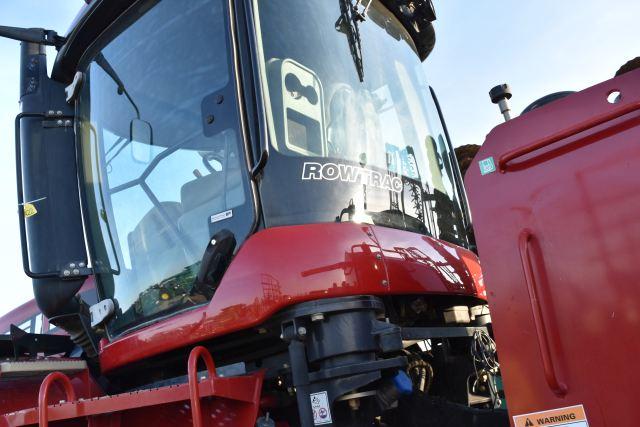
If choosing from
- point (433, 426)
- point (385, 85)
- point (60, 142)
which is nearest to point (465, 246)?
point (385, 85)

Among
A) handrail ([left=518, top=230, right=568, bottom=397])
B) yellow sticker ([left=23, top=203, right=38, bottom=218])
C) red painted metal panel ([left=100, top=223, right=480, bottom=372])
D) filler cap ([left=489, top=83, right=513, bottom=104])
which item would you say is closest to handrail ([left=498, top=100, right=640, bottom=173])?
handrail ([left=518, top=230, right=568, bottom=397])

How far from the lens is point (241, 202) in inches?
99.7

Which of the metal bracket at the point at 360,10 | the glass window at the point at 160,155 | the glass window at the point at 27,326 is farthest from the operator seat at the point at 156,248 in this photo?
the glass window at the point at 27,326

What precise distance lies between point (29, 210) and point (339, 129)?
161 centimetres

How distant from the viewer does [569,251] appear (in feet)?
6.07

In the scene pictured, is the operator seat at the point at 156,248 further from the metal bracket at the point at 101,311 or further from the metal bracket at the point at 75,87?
the metal bracket at the point at 75,87

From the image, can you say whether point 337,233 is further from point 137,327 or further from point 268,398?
point 137,327

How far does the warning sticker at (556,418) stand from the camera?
173 centimetres

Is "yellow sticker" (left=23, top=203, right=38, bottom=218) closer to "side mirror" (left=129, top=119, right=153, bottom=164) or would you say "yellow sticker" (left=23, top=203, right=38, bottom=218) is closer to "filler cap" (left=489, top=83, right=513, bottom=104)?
"side mirror" (left=129, top=119, right=153, bottom=164)

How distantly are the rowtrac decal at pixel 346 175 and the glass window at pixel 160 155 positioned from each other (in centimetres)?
25

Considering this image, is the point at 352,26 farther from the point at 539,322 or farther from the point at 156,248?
the point at 539,322

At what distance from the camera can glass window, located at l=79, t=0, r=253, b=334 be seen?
265cm

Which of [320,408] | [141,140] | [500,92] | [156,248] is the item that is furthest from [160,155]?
[500,92]

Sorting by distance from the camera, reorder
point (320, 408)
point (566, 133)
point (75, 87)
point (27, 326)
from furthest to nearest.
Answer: point (27, 326) → point (75, 87) → point (320, 408) → point (566, 133)
